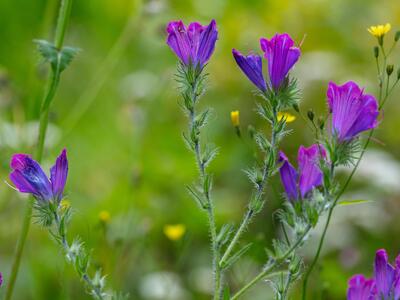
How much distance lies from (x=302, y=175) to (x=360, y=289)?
253mm

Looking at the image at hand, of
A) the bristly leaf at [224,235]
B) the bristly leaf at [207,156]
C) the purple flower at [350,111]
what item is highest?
the purple flower at [350,111]

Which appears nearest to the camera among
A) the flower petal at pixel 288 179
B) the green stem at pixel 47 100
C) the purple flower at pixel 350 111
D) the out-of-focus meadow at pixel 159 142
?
the purple flower at pixel 350 111

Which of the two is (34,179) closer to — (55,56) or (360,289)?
(55,56)

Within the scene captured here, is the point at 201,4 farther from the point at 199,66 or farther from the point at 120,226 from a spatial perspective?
the point at 199,66

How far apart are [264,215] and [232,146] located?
1.57 ft

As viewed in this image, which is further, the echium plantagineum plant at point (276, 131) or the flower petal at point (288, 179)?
the flower petal at point (288, 179)

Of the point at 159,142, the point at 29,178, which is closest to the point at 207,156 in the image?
the point at 29,178

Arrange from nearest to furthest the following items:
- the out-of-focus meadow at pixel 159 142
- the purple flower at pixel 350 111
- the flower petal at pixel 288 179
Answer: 1. the purple flower at pixel 350 111
2. the flower petal at pixel 288 179
3. the out-of-focus meadow at pixel 159 142

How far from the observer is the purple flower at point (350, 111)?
1.37 m

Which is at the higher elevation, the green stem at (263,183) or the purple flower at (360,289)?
the green stem at (263,183)

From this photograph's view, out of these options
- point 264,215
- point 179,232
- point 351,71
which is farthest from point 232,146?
point 179,232

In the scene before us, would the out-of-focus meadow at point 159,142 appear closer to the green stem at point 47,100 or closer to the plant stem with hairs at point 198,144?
the green stem at point 47,100

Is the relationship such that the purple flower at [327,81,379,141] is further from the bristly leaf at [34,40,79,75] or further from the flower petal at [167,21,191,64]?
the bristly leaf at [34,40,79,75]

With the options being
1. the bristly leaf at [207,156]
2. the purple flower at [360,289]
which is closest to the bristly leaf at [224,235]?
the bristly leaf at [207,156]
